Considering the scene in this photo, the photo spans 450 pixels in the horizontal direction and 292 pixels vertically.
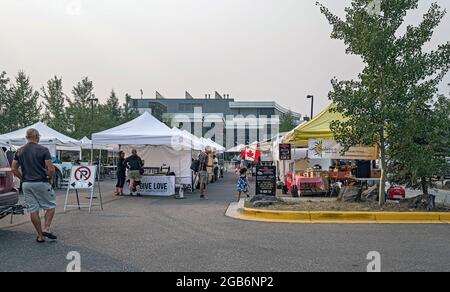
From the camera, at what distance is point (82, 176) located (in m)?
12.2

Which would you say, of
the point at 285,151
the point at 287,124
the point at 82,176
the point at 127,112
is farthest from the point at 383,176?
the point at 287,124

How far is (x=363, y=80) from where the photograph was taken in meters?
11.6

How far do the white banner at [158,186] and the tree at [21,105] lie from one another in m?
18.7

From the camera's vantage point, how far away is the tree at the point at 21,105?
103 ft

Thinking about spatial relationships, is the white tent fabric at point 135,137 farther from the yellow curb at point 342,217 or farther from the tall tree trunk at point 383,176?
the tall tree trunk at point 383,176

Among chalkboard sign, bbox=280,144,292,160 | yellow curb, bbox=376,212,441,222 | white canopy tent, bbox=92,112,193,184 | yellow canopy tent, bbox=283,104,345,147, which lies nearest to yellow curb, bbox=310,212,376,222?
yellow curb, bbox=376,212,441,222

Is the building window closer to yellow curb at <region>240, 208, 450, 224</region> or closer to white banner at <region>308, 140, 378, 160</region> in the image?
white banner at <region>308, 140, 378, 160</region>

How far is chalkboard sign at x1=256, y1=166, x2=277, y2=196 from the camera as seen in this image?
14.4 m

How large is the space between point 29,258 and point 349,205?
7.94 m

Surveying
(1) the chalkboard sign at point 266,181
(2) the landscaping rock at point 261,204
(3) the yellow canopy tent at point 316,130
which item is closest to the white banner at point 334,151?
(3) the yellow canopy tent at point 316,130

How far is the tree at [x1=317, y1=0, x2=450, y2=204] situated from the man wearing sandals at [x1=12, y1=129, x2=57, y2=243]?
7.22 metres
